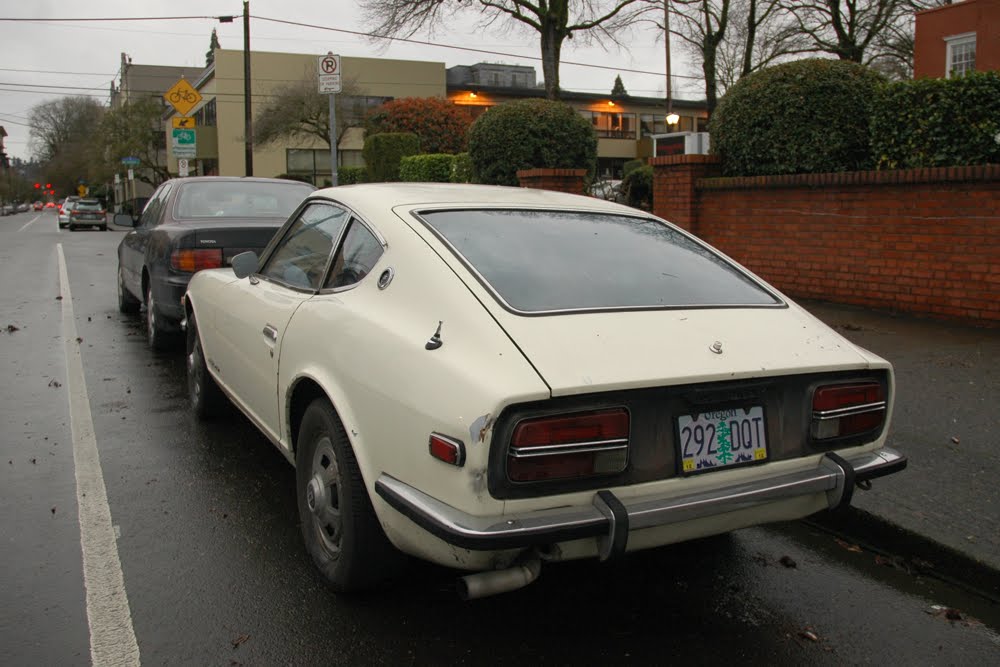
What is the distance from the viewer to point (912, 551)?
377cm

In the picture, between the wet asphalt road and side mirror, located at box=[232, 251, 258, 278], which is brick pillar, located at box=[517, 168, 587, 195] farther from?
the wet asphalt road

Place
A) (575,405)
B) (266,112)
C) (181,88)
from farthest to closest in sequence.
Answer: (266,112), (181,88), (575,405)

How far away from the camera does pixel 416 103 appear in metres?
34.6

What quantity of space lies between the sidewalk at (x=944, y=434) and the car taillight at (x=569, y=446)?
6.02 ft

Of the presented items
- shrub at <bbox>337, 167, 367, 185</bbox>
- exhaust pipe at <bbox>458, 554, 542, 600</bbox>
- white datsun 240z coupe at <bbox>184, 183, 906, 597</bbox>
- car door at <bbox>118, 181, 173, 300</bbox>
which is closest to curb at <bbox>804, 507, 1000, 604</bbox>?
white datsun 240z coupe at <bbox>184, 183, 906, 597</bbox>

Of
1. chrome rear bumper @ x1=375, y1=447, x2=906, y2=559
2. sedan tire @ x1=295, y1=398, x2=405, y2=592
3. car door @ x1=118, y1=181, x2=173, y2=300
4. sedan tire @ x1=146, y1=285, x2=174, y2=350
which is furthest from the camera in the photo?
car door @ x1=118, y1=181, x2=173, y2=300

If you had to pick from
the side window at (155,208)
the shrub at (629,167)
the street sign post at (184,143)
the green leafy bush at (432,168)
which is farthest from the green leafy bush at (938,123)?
the street sign post at (184,143)

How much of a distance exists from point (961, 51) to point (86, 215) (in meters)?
36.6

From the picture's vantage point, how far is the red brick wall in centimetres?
809

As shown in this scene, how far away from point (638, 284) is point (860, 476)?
105 centimetres

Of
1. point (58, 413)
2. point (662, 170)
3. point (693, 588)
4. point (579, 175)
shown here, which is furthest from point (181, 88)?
point (693, 588)

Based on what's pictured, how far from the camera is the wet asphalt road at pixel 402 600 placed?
9.87 ft

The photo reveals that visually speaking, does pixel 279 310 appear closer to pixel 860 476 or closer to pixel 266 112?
pixel 860 476

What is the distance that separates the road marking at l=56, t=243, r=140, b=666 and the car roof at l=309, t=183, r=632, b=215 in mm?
1819
